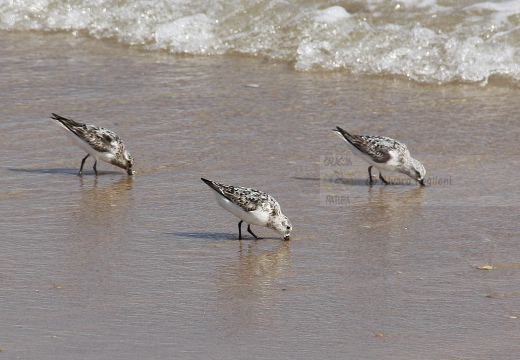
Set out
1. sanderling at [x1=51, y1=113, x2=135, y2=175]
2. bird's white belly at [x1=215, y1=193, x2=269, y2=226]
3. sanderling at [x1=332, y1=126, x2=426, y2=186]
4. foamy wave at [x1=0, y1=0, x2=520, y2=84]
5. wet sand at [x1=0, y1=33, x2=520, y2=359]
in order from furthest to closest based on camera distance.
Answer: foamy wave at [x1=0, y1=0, x2=520, y2=84]
sanderling at [x1=51, y1=113, x2=135, y2=175]
sanderling at [x1=332, y1=126, x2=426, y2=186]
bird's white belly at [x1=215, y1=193, x2=269, y2=226]
wet sand at [x1=0, y1=33, x2=520, y2=359]

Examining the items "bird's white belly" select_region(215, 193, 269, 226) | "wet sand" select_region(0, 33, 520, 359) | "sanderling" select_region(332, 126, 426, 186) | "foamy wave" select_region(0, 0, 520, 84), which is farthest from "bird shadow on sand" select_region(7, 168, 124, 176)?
"foamy wave" select_region(0, 0, 520, 84)

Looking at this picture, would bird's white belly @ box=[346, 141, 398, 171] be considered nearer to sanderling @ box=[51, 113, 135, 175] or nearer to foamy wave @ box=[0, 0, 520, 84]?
sanderling @ box=[51, 113, 135, 175]

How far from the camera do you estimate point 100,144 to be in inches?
406

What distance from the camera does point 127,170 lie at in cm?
1027

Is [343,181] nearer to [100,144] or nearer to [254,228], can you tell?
[254,228]

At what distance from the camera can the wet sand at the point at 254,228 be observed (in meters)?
6.21

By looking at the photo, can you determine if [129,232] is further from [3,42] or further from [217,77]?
[3,42]

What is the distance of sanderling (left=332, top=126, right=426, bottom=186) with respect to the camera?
10086 millimetres

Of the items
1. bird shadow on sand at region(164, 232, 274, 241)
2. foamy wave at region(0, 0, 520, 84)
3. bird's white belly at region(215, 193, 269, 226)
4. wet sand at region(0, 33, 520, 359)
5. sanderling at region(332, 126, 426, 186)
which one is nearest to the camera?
wet sand at region(0, 33, 520, 359)

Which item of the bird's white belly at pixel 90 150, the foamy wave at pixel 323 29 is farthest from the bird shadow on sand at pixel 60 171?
the foamy wave at pixel 323 29

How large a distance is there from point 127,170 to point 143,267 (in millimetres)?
2949

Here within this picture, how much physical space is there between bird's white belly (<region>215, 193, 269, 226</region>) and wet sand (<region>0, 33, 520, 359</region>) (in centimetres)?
24

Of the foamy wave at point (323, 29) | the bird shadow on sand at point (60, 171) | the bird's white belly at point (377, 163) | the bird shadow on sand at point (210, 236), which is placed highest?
the foamy wave at point (323, 29)

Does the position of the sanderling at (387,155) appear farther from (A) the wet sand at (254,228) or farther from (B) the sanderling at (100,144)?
(B) the sanderling at (100,144)
